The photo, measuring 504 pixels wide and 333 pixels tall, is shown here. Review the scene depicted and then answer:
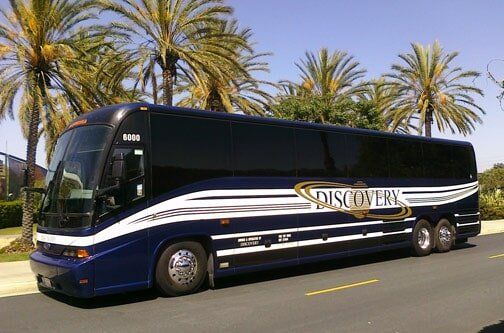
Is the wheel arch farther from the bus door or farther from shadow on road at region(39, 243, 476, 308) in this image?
shadow on road at region(39, 243, 476, 308)

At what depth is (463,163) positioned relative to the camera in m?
16.7

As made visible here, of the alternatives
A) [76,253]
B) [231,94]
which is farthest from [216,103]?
[76,253]

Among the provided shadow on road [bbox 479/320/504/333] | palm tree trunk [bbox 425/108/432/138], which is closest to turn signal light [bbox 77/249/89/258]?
shadow on road [bbox 479/320/504/333]

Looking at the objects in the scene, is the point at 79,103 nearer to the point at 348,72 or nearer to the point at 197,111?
the point at 197,111

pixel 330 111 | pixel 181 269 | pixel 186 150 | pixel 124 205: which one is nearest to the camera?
pixel 124 205

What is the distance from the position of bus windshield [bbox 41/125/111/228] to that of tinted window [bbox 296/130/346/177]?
4497 mm

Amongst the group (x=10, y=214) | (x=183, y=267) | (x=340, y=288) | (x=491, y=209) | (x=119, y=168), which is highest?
(x=119, y=168)

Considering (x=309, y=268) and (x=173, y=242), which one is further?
(x=309, y=268)

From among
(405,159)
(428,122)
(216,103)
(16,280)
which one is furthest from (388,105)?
(16,280)

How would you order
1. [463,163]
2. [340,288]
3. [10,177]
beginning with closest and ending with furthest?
[340,288] → [463,163] → [10,177]

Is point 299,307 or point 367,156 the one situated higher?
point 367,156

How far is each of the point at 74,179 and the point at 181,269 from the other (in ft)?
7.70

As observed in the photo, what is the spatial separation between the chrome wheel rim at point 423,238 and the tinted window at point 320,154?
3889mm

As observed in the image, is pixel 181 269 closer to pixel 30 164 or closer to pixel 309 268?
pixel 309 268
